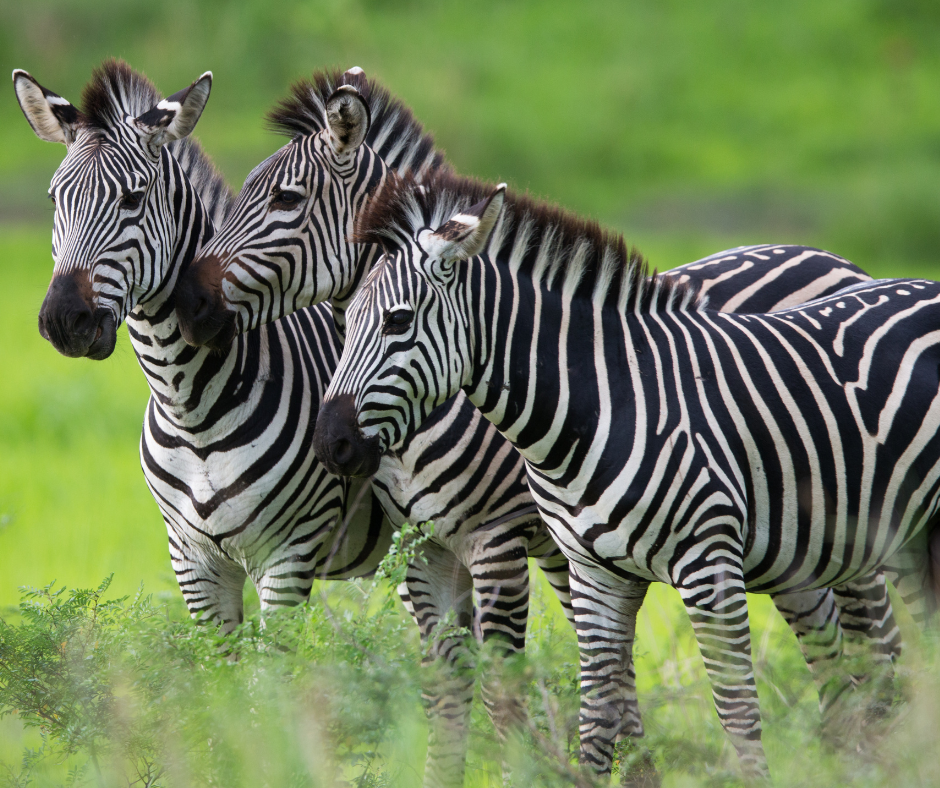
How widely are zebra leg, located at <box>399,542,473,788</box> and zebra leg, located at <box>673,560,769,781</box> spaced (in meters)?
1.24

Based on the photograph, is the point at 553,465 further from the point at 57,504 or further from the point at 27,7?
the point at 27,7

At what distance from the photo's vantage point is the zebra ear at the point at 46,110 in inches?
170

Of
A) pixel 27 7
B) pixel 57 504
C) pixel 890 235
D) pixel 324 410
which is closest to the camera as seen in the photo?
pixel 324 410

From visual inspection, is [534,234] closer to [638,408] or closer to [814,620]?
[638,408]

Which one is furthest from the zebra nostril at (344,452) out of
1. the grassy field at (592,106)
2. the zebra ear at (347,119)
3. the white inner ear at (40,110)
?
the grassy field at (592,106)

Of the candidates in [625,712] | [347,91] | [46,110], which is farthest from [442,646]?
[46,110]

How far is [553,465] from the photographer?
13.1ft

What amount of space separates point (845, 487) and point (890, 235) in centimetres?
1911

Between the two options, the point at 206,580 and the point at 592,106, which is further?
the point at 592,106

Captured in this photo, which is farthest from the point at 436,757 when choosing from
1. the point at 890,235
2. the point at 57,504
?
the point at 890,235

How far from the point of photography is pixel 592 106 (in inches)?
1056

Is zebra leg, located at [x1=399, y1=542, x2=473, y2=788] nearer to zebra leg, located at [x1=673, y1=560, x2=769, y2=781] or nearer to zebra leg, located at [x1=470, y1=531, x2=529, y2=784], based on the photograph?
zebra leg, located at [x1=470, y1=531, x2=529, y2=784]

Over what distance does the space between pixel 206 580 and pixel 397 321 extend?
5.83 ft

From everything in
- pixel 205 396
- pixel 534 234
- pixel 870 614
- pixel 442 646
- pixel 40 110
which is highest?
pixel 534 234
